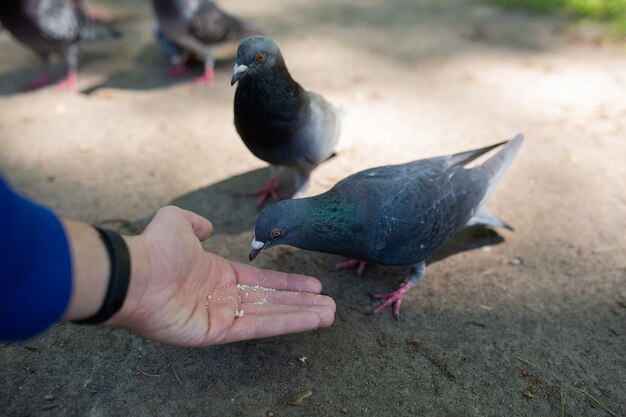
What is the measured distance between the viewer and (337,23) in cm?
770

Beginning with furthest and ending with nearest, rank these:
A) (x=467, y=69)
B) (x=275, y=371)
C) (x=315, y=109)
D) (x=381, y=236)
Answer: (x=467, y=69), (x=315, y=109), (x=381, y=236), (x=275, y=371)

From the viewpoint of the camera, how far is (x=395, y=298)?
313 centimetres

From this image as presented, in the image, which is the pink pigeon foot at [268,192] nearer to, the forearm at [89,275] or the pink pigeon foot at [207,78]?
the forearm at [89,275]

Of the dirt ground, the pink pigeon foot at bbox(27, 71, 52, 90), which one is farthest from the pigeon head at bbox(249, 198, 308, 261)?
the pink pigeon foot at bbox(27, 71, 52, 90)

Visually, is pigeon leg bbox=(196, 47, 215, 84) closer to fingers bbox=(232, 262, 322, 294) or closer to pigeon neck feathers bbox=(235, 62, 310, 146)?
pigeon neck feathers bbox=(235, 62, 310, 146)

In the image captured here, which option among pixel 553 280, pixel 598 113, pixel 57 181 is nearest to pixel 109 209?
pixel 57 181

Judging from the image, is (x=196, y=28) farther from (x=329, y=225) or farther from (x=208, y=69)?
(x=329, y=225)

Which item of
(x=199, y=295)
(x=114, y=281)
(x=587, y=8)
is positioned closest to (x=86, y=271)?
(x=114, y=281)

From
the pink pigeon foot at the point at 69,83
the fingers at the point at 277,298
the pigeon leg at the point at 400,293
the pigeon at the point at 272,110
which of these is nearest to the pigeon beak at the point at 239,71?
the pigeon at the point at 272,110

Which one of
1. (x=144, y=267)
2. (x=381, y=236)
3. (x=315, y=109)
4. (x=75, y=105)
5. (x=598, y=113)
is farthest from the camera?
(x=75, y=105)

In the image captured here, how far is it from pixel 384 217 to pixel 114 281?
1.54 meters

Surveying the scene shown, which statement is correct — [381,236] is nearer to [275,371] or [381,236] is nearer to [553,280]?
[275,371]

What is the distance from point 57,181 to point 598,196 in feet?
15.6

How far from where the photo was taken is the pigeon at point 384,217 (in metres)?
2.75
